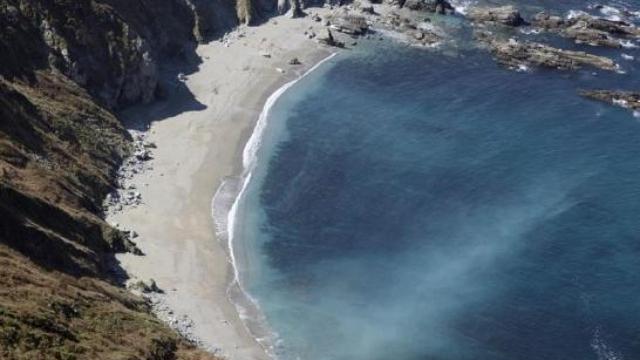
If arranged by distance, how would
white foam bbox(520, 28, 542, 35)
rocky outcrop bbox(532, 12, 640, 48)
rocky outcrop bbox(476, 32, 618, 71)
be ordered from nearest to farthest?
1. rocky outcrop bbox(476, 32, 618, 71)
2. rocky outcrop bbox(532, 12, 640, 48)
3. white foam bbox(520, 28, 542, 35)

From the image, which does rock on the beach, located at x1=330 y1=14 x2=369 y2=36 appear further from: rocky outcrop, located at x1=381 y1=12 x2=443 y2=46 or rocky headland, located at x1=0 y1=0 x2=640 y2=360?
rocky outcrop, located at x1=381 y1=12 x2=443 y2=46

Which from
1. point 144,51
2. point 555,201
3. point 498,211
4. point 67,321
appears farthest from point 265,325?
point 144,51

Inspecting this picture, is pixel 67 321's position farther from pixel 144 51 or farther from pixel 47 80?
pixel 144 51

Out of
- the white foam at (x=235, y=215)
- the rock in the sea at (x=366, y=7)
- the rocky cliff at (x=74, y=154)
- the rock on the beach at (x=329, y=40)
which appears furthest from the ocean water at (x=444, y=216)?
the rock in the sea at (x=366, y=7)

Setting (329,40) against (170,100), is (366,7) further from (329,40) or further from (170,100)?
(170,100)

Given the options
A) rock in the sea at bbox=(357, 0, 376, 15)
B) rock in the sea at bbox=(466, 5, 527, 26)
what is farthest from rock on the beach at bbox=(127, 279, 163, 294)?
rock in the sea at bbox=(466, 5, 527, 26)
